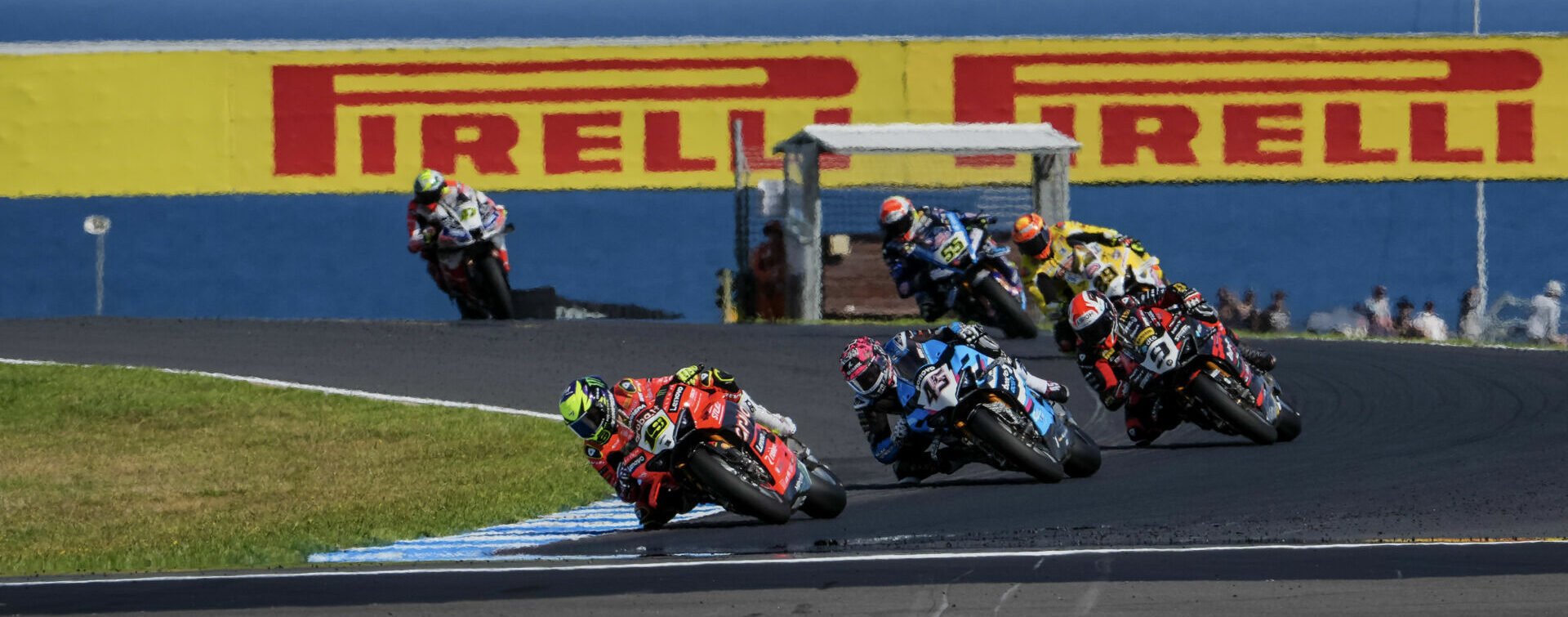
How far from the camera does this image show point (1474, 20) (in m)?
29.9

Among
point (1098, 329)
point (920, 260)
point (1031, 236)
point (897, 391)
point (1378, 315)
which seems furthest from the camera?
point (1378, 315)

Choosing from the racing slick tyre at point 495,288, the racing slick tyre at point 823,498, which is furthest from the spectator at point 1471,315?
the racing slick tyre at point 823,498

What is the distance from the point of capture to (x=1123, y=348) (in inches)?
613

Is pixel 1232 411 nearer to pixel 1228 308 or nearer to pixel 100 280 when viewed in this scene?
pixel 1228 308

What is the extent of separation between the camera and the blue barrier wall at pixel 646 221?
28.0 meters

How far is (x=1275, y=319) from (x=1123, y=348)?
11540 mm

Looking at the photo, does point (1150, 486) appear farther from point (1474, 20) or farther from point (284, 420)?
point (1474, 20)

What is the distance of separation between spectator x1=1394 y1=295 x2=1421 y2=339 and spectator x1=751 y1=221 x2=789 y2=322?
6931mm

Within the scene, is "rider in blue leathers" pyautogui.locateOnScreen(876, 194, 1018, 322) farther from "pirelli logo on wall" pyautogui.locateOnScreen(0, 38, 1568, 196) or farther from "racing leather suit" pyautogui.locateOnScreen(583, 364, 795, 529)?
"racing leather suit" pyautogui.locateOnScreen(583, 364, 795, 529)

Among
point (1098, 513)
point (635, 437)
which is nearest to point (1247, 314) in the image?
point (1098, 513)

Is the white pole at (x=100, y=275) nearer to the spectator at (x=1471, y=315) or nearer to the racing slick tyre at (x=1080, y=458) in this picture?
the spectator at (x=1471, y=315)

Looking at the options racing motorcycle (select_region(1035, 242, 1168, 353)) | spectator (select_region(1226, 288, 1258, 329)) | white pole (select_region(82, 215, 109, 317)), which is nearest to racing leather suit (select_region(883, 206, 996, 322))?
racing motorcycle (select_region(1035, 242, 1168, 353))

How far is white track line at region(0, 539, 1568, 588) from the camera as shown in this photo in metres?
9.74

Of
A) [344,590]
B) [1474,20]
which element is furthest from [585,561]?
[1474,20]
